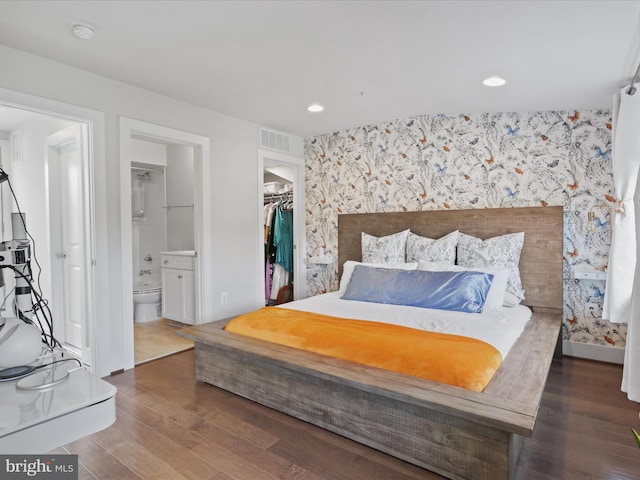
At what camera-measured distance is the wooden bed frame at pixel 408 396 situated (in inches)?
62.7

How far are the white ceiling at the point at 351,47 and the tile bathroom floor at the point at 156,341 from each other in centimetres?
220

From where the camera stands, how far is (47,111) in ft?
8.63

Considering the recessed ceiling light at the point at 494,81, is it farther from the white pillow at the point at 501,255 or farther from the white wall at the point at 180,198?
the white wall at the point at 180,198

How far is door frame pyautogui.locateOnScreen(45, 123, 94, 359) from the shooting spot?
2893 millimetres

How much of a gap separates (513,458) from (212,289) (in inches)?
114

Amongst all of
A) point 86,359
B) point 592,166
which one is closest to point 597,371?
point 592,166

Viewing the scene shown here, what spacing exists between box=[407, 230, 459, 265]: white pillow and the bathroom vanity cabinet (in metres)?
2.35

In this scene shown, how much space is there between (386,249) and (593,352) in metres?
1.98

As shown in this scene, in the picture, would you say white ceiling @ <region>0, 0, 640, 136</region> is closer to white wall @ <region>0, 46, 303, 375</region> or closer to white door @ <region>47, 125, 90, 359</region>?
white wall @ <region>0, 46, 303, 375</region>

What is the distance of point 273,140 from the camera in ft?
14.6

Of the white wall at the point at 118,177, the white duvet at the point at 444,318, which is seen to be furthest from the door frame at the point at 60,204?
the white duvet at the point at 444,318

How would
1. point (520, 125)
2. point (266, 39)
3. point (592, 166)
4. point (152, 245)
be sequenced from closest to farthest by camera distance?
1. point (266, 39)
2. point (592, 166)
3. point (520, 125)
4. point (152, 245)

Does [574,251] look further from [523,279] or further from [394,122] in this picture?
[394,122]

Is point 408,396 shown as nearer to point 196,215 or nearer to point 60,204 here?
point 196,215
